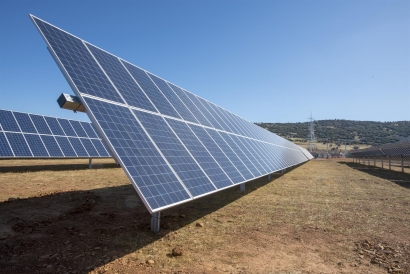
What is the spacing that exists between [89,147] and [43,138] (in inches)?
162

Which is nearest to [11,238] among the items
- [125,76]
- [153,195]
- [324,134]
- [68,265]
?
[68,265]

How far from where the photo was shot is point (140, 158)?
23.9ft

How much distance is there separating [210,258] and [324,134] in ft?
605

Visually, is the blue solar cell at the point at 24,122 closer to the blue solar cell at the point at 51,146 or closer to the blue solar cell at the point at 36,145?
the blue solar cell at the point at 36,145

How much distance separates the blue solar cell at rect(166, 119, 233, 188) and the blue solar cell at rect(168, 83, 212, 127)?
3.19 metres

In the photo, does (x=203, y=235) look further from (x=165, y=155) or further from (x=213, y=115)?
(x=213, y=115)

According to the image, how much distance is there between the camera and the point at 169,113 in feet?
39.5

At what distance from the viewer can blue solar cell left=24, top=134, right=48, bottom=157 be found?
22.2m

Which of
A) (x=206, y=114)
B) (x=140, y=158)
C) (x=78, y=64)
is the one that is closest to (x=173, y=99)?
(x=206, y=114)

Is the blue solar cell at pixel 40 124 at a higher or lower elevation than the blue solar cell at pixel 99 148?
higher

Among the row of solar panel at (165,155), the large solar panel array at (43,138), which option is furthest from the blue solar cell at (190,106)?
the large solar panel array at (43,138)

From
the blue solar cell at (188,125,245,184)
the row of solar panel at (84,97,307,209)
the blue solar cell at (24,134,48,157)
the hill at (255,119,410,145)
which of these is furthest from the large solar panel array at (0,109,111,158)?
the hill at (255,119,410,145)

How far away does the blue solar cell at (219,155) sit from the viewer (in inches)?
454

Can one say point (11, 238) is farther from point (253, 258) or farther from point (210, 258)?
point (253, 258)
